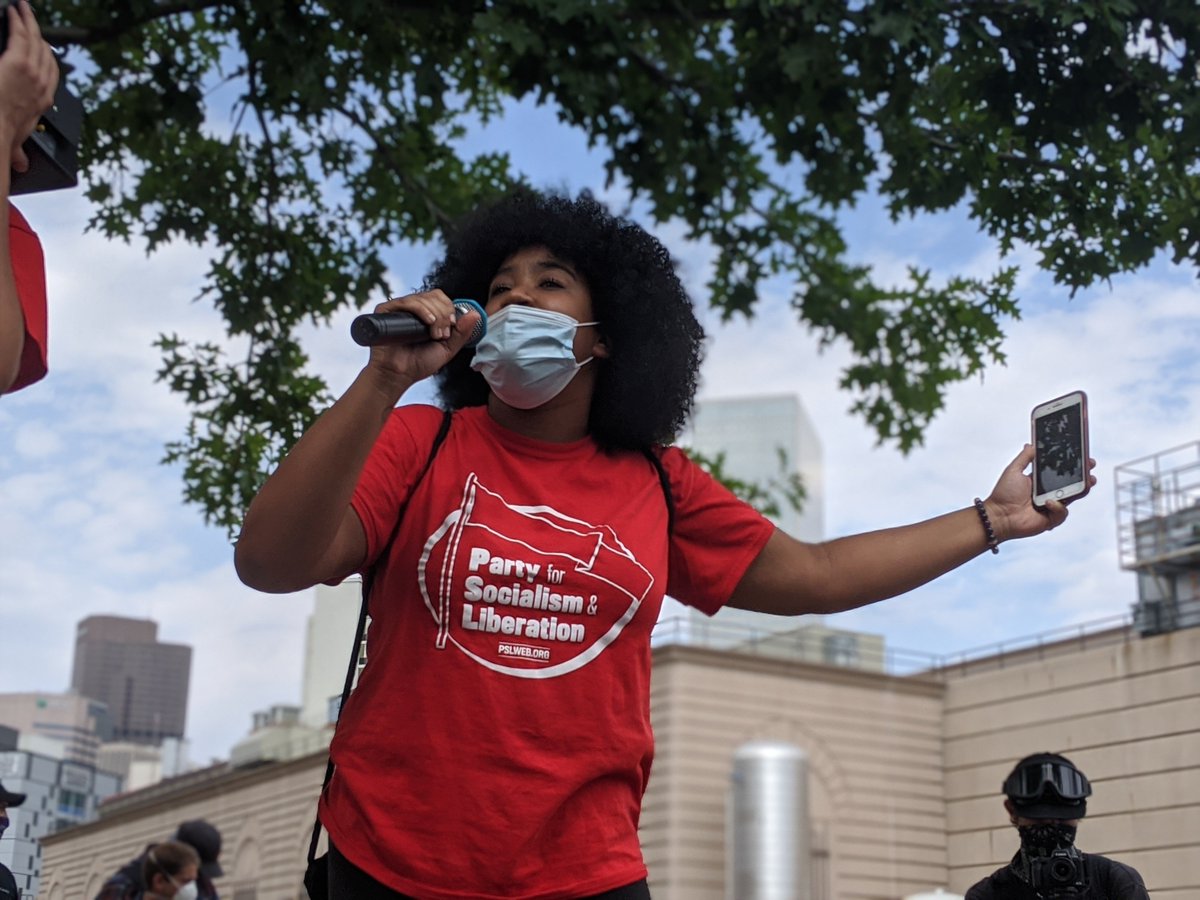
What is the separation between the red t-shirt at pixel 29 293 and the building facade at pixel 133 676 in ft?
18.1

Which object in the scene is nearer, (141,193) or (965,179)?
(965,179)

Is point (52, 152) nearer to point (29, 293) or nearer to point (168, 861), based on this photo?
point (29, 293)

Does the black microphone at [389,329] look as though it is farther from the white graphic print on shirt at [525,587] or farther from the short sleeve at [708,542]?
the short sleeve at [708,542]

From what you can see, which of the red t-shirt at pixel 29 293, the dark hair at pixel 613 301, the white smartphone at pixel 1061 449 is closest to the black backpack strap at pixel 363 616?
the dark hair at pixel 613 301

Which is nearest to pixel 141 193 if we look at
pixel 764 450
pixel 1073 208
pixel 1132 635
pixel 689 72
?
pixel 689 72

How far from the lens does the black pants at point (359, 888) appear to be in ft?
6.93

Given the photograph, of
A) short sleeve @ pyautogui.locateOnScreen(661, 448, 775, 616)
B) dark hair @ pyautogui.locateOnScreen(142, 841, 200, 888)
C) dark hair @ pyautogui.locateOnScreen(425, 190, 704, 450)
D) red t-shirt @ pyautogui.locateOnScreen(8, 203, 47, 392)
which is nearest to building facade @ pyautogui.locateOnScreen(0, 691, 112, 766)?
dark hair @ pyautogui.locateOnScreen(142, 841, 200, 888)

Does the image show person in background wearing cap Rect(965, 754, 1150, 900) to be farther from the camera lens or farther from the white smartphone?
the white smartphone

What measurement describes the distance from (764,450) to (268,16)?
149641 millimetres

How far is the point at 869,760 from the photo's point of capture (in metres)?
27.3

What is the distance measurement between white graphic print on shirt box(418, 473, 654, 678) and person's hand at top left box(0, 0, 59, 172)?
80cm

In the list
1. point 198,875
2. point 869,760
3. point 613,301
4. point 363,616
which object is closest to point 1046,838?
point 613,301

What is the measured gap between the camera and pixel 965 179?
5816 mm

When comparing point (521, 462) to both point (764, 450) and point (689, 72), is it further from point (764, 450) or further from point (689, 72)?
point (764, 450)
